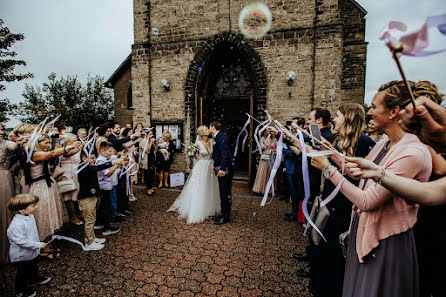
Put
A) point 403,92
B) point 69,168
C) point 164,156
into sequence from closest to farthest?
point 403,92 < point 69,168 < point 164,156

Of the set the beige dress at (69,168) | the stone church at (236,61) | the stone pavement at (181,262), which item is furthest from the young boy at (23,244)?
the stone church at (236,61)

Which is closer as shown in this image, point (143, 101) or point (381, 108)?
point (381, 108)

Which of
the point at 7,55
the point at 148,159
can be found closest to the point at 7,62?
the point at 7,55

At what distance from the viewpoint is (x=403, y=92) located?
1.38m

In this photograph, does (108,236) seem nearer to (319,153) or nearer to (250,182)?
(319,153)

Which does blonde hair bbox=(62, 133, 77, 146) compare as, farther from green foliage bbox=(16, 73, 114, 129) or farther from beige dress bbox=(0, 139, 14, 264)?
green foliage bbox=(16, 73, 114, 129)

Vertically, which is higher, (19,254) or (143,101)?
(143,101)

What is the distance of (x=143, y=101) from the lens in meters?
9.30

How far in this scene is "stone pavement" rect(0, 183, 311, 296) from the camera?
2799 mm

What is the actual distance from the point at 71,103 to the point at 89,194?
17.1 m

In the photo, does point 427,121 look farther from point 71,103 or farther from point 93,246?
point 71,103

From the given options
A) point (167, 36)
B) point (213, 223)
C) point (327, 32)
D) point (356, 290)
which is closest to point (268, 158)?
point (213, 223)

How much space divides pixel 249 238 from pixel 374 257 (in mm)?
2909

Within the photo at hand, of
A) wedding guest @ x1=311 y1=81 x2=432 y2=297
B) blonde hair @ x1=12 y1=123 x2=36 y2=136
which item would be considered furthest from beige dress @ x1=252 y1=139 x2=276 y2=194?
blonde hair @ x1=12 y1=123 x2=36 y2=136
